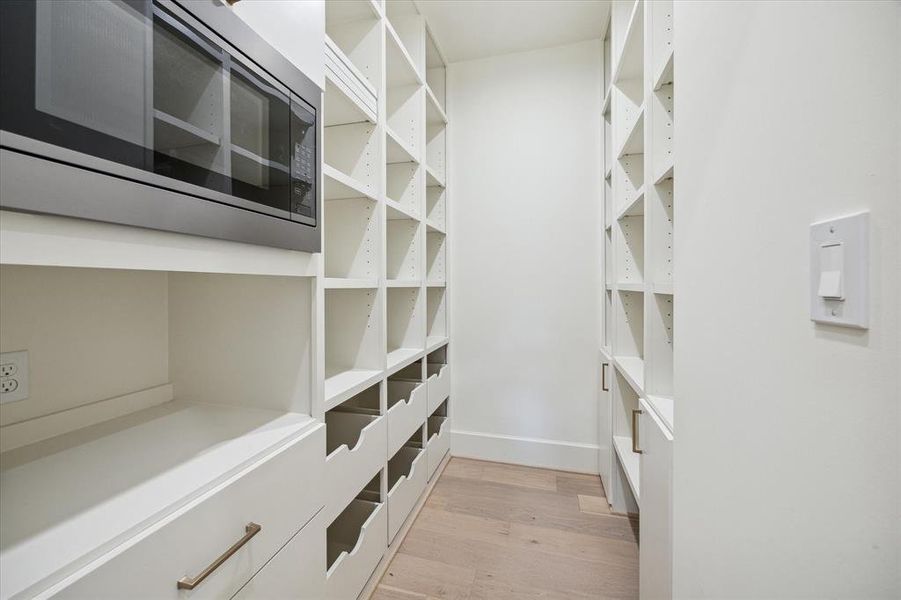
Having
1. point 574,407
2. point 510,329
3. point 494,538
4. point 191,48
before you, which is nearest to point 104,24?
point 191,48

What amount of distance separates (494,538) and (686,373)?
1321 mm

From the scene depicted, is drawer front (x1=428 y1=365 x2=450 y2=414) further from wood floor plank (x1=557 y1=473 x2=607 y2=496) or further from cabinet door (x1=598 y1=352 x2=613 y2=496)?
cabinet door (x1=598 y1=352 x2=613 y2=496)

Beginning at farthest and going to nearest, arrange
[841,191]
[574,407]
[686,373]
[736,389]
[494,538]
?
[574,407], [494,538], [686,373], [736,389], [841,191]

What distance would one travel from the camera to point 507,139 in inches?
92.5

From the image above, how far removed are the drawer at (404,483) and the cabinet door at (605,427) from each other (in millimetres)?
938

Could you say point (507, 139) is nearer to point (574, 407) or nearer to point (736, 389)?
point (574, 407)

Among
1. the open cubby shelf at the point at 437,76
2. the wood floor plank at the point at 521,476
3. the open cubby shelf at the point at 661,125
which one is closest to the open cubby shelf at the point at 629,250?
the open cubby shelf at the point at 661,125

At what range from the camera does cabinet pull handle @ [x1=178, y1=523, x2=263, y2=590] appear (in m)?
0.56

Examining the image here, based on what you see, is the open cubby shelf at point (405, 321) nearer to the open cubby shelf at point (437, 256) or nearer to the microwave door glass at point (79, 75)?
the open cubby shelf at point (437, 256)

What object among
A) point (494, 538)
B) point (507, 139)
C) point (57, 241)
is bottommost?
point (494, 538)

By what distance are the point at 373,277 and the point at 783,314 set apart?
1.22m

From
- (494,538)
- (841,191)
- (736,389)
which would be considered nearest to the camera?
(841,191)

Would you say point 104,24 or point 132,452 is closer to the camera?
point 104,24

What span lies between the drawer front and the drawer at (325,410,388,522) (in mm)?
655
